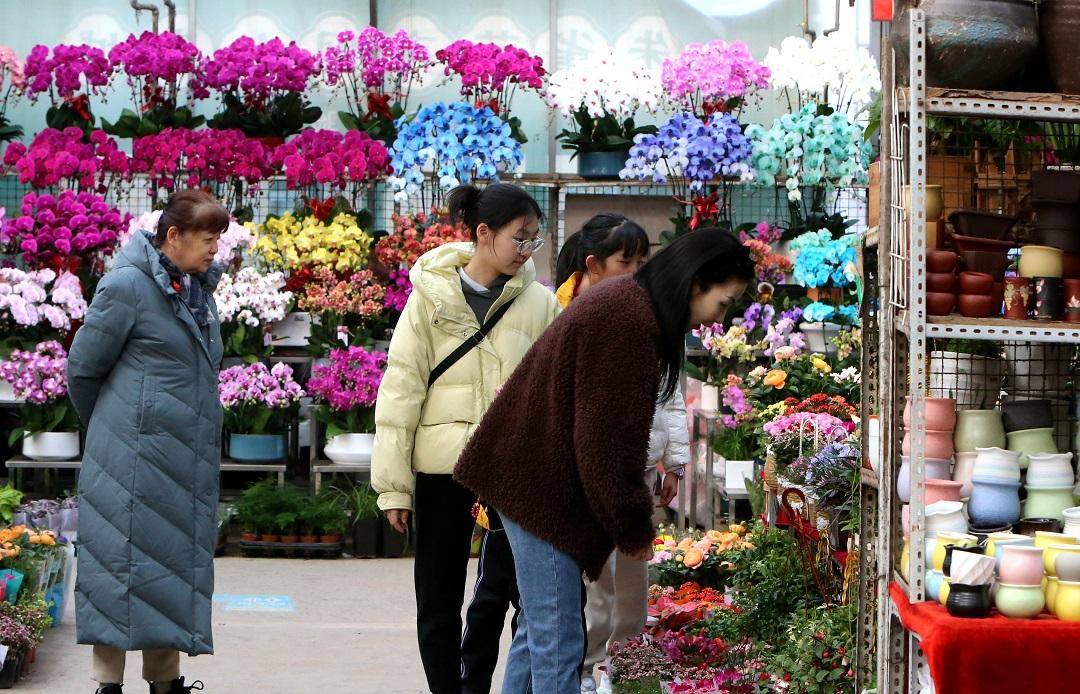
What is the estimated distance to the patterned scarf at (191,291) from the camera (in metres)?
4.23

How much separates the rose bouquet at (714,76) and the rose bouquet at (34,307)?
3.40m

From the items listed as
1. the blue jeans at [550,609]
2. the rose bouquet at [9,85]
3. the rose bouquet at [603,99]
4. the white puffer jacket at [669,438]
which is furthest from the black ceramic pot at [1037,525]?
the rose bouquet at [9,85]

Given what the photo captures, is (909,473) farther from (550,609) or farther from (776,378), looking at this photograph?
(776,378)

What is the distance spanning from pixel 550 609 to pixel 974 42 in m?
1.55

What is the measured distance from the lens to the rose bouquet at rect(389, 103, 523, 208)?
8008 mm

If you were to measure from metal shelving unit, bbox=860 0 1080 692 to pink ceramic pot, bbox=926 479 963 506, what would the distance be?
0.32ft

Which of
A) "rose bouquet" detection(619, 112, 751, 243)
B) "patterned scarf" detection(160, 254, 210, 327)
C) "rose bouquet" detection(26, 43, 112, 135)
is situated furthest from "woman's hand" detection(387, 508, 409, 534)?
"rose bouquet" detection(26, 43, 112, 135)

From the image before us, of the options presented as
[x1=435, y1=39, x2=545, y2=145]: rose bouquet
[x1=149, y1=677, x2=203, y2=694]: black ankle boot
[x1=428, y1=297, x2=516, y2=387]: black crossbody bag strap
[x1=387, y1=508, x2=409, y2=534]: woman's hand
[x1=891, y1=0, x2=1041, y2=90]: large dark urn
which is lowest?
[x1=149, y1=677, x2=203, y2=694]: black ankle boot

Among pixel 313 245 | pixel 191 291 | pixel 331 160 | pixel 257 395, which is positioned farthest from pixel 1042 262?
pixel 331 160

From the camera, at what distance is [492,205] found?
3.95 m

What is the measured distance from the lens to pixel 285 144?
8.20 m

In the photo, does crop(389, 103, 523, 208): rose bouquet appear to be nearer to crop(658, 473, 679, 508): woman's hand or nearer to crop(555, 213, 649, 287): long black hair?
crop(555, 213, 649, 287): long black hair

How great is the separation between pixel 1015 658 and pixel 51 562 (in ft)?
12.0

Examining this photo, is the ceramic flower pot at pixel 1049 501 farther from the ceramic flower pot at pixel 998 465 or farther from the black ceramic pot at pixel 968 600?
the black ceramic pot at pixel 968 600
